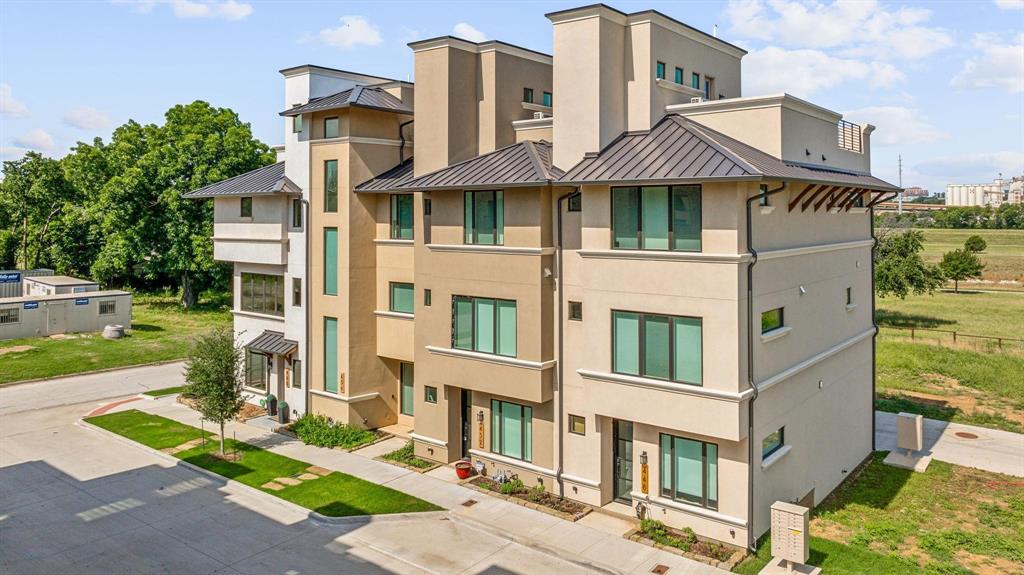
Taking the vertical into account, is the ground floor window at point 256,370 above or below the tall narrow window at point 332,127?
below

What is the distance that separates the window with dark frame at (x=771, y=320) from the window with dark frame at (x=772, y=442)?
8.14 ft

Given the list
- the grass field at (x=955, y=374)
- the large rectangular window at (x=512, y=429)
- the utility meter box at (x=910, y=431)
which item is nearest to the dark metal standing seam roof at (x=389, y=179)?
the large rectangular window at (x=512, y=429)

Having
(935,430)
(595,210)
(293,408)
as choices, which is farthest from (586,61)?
(935,430)

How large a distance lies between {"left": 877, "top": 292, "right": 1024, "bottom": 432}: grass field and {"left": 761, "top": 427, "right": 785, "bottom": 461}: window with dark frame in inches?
552

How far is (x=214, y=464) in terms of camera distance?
2119cm

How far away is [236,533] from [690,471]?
11.0 metres

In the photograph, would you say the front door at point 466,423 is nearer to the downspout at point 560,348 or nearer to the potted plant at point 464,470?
the potted plant at point 464,470

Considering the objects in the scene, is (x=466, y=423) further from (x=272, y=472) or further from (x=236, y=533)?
(x=236, y=533)

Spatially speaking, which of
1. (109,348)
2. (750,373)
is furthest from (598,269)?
(109,348)

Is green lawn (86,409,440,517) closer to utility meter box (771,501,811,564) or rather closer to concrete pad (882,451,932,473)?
utility meter box (771,501,811,564)

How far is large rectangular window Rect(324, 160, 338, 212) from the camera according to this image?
23.9 m

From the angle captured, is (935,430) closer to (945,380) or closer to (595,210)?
(945,380)

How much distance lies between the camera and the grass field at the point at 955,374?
90.5 ft

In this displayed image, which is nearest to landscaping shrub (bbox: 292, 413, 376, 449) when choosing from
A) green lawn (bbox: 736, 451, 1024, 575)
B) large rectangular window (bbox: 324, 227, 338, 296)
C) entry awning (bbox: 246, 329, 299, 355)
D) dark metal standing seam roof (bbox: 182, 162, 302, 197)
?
entry awning (bbox: 246, 329, 299, 355)
